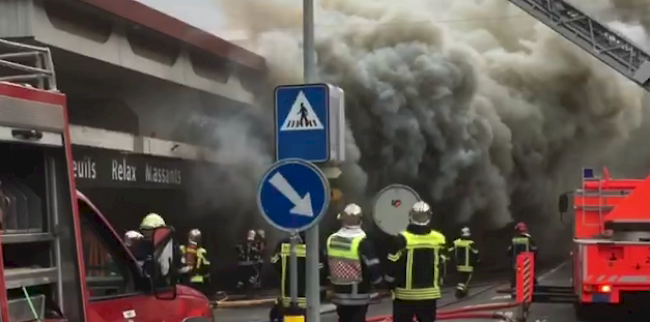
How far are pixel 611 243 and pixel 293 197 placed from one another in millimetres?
6710

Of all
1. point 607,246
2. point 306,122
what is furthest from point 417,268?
point 607,246

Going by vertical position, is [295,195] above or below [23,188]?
below

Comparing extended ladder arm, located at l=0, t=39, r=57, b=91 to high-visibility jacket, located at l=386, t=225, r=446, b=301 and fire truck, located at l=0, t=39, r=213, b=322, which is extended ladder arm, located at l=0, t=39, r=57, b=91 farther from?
high-visibility jacket, located at l=386, t=225, r=446, b=301

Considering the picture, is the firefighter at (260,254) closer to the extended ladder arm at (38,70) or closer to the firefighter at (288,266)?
the firefighter at (288,266)

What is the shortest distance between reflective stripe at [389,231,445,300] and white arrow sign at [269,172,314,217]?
263cm

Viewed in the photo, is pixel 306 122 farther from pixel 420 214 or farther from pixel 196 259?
pixel 196 259

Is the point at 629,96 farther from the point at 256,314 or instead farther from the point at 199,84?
the point at 256,314

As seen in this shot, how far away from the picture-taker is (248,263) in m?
22.2

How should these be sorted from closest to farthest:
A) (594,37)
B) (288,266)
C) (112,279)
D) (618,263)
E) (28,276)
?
(28,276), (112,279), (288,266), (618,263), (594,37)

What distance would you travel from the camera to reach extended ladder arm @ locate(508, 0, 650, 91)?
2234 centimetres

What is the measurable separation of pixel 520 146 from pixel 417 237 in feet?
55.5

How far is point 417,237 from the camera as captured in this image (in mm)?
9508

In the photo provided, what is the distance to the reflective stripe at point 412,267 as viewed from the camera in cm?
949

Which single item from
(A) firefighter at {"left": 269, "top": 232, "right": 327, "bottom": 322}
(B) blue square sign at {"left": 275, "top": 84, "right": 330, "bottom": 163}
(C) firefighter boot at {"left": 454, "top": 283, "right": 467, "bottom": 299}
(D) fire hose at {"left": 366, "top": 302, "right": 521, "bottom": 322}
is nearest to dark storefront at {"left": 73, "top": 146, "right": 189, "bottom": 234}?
(D) fire hose at {"left": 366, "top": 302, "right": 521, "bottom": 322}
